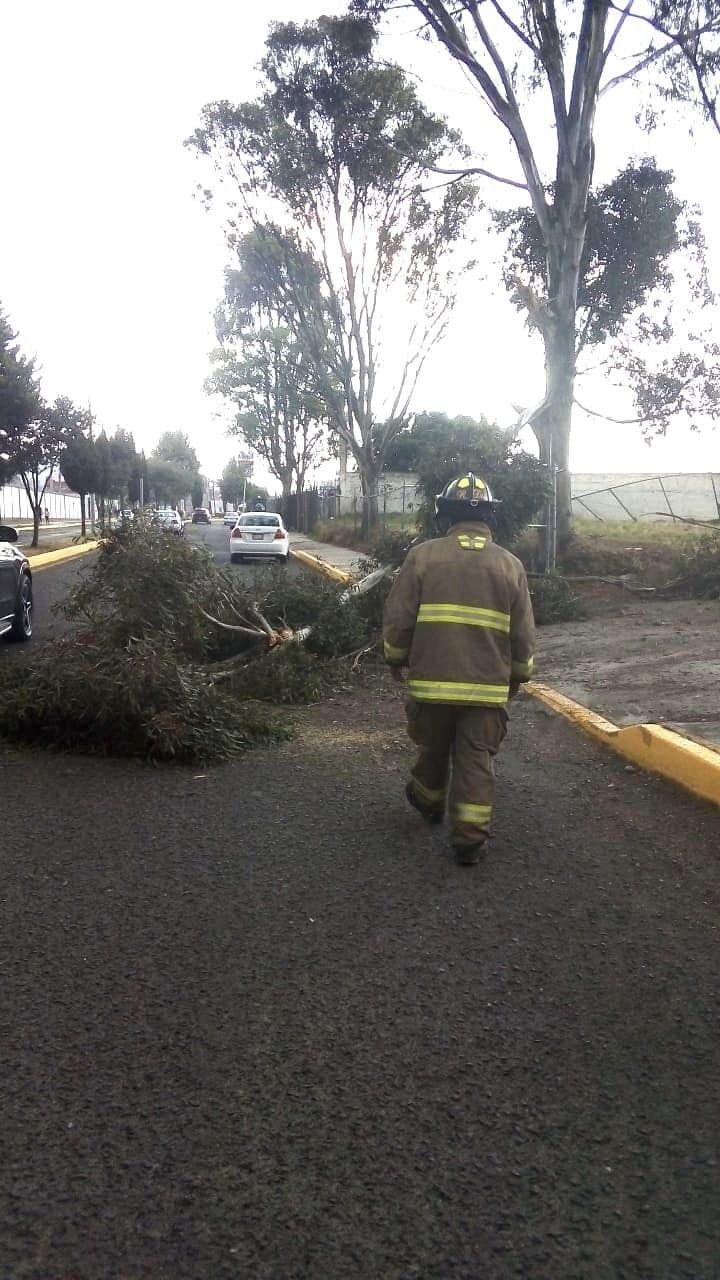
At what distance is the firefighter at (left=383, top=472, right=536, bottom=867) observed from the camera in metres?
4.64

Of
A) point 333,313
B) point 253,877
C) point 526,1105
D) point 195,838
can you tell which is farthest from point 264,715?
point 333,313

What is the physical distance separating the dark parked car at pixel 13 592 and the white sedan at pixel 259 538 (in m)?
14.3

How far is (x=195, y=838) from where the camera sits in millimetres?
4973

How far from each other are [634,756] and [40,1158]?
15.0 ft

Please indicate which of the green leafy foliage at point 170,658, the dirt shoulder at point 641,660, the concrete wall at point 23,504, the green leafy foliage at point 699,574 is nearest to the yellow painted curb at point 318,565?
the green leafy foliage at point 699,574

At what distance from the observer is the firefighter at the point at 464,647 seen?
15.2 ft

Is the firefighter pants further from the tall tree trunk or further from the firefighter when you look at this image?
the tall tree trunk

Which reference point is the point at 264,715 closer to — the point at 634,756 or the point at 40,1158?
the point at 634,756

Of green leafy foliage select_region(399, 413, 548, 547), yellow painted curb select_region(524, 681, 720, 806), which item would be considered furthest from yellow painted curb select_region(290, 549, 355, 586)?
yellow painted curb select_region(524, 681, 720, 806)

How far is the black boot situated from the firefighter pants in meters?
0.02

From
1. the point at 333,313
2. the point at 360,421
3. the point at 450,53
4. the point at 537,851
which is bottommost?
the point at 537,851

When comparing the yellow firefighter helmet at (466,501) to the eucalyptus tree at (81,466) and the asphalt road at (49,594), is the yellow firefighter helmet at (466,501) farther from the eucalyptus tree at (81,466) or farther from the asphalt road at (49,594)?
the eucalyptus tree at (81,466)

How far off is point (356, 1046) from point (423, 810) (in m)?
2.17

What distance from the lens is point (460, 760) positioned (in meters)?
4.71
